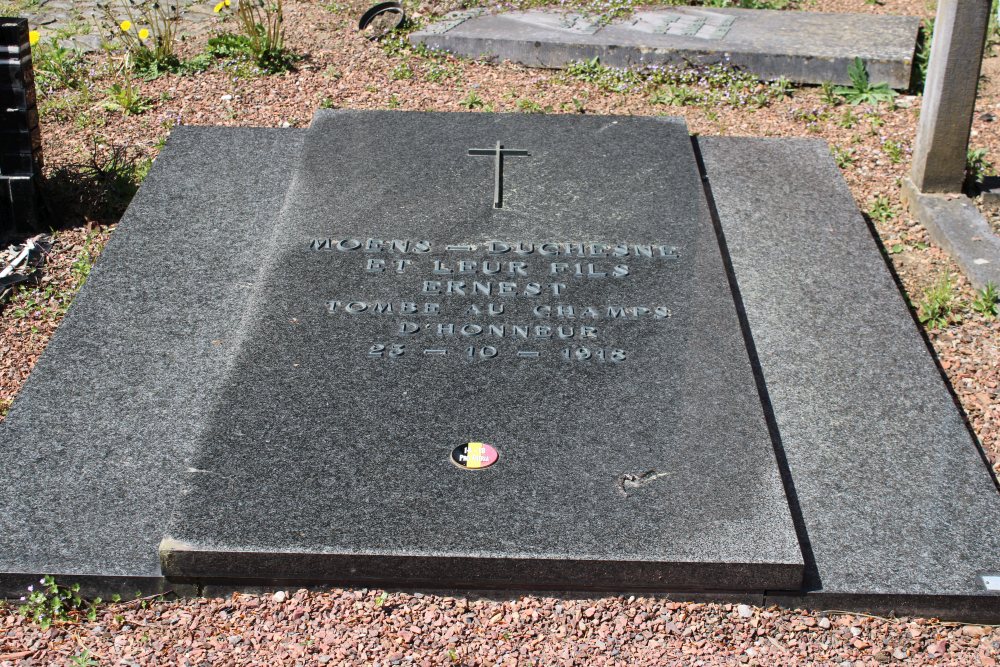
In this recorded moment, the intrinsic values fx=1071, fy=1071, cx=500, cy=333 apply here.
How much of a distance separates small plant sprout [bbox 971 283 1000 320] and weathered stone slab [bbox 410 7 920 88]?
→ 214cm

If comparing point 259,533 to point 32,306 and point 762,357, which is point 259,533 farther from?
point 32,306

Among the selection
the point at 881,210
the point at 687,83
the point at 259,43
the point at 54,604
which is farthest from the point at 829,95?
the point at 54,604

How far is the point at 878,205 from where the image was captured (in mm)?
5070

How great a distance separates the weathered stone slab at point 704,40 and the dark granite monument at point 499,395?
172 centimetres

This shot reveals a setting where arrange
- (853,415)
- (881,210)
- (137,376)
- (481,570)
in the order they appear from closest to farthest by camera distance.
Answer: (481,570)
(853,415)
(137,376)
(881,210)

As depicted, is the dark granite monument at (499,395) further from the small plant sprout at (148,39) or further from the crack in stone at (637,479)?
the small plant sprout at (148,39)

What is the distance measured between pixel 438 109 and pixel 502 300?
250 centimetres

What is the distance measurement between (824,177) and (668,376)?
1793 millimetres

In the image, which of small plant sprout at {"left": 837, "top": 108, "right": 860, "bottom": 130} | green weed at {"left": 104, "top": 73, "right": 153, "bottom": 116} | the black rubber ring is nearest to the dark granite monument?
small plant sprout at {"left": 837, "top": 108, "right": 860, "bottom": 130}

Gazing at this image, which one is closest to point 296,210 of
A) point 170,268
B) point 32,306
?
point 170,268

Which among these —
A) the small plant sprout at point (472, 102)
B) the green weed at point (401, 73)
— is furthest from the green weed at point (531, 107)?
the green weed at point (401, 73)

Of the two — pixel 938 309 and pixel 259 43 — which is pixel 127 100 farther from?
pixel 938 309

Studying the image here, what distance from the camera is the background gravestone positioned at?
4480 millimetres

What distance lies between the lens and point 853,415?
3.41 meters
